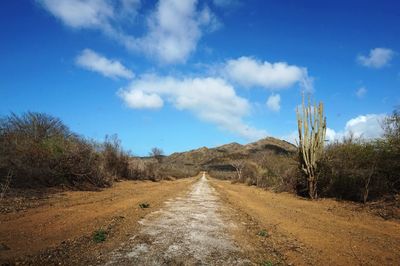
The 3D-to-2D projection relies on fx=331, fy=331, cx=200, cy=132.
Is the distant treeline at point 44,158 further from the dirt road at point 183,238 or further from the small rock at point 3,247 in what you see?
the small rock at point 3,247

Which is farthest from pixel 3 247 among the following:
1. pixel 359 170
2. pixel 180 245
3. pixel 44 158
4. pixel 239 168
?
pixel 239 168

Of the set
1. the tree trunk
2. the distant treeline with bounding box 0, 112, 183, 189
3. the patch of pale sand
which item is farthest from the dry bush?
the tree trunk

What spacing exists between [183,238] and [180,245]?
2.13 feet

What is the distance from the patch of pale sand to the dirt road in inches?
0.7

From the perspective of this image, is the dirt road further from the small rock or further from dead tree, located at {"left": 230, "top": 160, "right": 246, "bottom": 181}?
dead tree, located at {"left": 230, "top": 160, "right": 246, "bottom": 181}

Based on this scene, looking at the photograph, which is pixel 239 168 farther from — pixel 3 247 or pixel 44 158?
pixel 3 247

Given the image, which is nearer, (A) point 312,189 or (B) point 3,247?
(B) point 3,247

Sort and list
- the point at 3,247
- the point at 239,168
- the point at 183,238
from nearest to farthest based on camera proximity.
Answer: the point at 3,247 < the point at 183,238 < the point at 239,168

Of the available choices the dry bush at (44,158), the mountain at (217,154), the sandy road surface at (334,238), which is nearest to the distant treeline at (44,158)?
the dry bush at (44,158)

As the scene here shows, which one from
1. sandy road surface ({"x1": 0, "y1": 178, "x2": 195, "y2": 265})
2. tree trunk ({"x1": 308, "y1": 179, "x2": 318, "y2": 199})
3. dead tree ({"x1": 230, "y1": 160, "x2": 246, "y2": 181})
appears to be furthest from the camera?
dead tree ({"x1": 230, "y1": 160, "x2": 246, "y2": 181})

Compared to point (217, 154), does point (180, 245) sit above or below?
below

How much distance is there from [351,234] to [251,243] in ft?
11.5

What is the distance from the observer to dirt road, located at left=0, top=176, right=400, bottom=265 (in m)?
6.12

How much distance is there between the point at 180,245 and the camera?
7.02 meters
